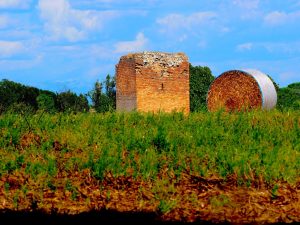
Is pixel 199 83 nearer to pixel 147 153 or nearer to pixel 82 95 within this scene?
pixel 82 95

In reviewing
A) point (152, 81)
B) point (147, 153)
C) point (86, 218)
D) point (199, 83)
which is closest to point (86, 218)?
point (86, 218)

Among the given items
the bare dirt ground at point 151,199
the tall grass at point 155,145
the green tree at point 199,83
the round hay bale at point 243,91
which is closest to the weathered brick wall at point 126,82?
the round hay bale at point 243,91

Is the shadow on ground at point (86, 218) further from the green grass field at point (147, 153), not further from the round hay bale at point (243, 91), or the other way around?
the round hay bale at point (243, 91)

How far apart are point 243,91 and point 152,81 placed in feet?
20.9

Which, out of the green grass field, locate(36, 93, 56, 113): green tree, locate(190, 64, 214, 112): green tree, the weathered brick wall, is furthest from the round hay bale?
locate(36, 93, 56, 113): green tree

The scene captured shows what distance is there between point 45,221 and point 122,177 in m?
1.86

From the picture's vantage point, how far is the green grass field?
8719mm

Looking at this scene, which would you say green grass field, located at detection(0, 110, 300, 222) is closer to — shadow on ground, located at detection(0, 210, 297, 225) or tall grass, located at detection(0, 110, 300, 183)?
tall grass, located at detection(0, 110, 300, 183)

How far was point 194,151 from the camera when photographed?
33.2 ft

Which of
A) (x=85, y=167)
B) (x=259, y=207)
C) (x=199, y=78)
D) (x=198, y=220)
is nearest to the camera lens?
(x=198, y=220)

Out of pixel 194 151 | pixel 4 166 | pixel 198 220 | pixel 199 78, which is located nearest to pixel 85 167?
pixel 4 166

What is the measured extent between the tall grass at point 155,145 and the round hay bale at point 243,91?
8426 mm

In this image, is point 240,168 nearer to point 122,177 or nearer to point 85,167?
point 122,177

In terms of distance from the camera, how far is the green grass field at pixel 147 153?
872 centimetres
